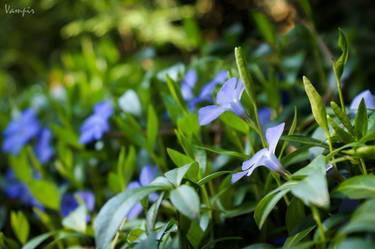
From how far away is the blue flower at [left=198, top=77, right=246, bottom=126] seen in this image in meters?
0.51

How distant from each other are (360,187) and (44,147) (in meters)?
0.97

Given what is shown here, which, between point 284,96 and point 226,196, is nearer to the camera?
point 226,196

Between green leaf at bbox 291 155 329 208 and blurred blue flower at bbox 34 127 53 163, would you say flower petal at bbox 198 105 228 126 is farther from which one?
blurred blue flower at bbox 34 127 53 163

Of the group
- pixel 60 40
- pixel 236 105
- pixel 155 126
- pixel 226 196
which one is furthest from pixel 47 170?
pixel 60 40

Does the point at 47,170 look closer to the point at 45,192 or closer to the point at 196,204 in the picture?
the point at 45,192

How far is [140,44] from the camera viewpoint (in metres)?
2.28

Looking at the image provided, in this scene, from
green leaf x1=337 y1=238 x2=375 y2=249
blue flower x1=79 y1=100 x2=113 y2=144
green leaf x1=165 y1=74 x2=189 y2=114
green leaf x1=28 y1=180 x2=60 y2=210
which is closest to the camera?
green leaf x1=337 y1=238 x2=375 y2=249

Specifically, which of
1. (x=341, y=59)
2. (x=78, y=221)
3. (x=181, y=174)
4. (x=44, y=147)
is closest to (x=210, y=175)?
(x=181, y=174)

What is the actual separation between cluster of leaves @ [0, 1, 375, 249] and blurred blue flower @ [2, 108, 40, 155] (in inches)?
3.1

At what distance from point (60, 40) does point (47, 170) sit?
79.2 inches

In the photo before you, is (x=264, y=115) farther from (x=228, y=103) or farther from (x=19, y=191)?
(x=19, y=191)

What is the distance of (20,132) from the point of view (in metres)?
1.11

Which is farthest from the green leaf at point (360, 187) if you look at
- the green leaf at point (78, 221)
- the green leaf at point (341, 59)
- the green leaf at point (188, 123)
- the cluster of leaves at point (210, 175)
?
the green leaf at point (78, 221)

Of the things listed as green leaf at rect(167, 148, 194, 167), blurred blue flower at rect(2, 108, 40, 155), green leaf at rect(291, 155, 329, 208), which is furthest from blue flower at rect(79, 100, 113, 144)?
green leaf at rect(291, 155, 329, 208)
